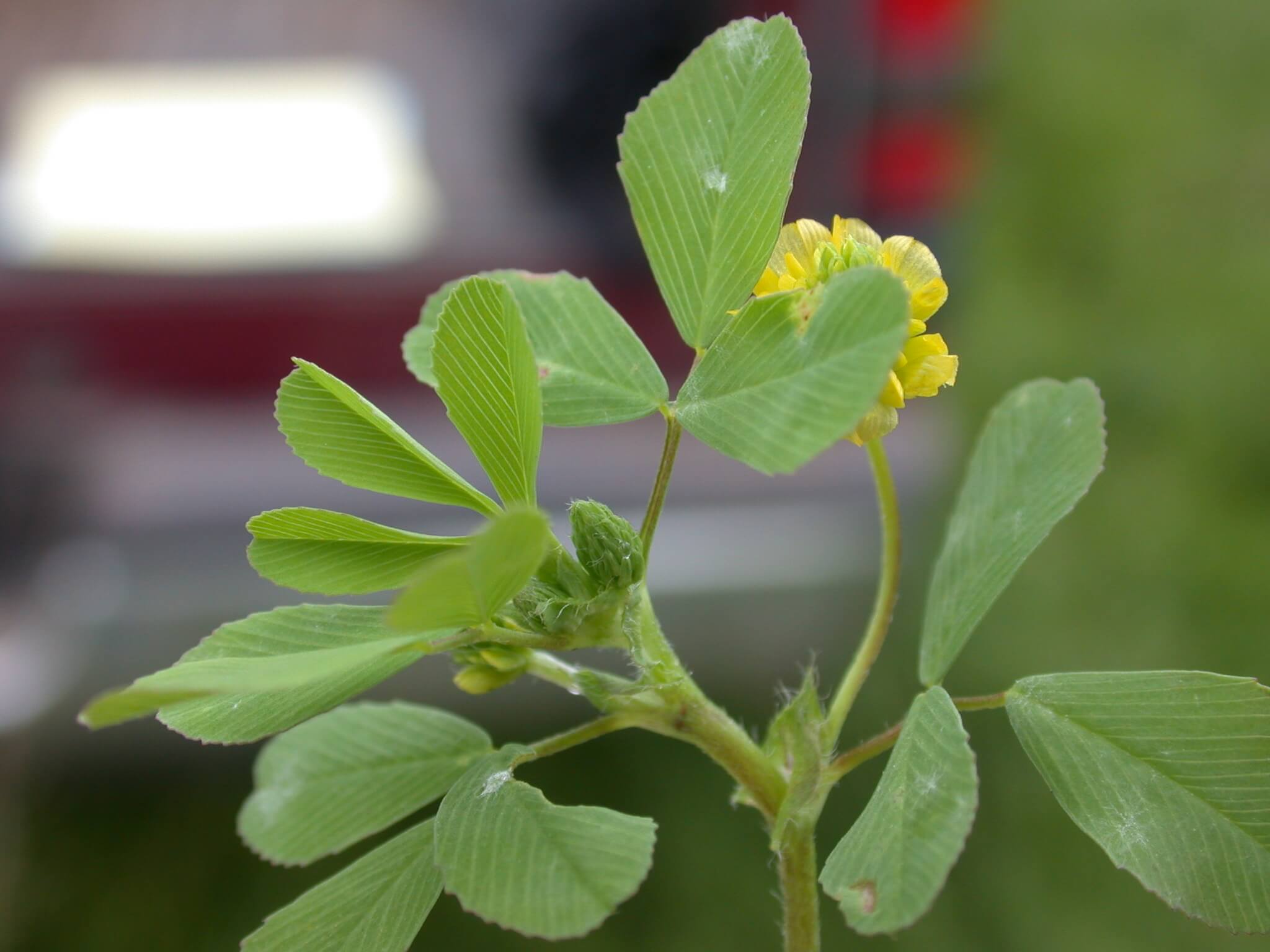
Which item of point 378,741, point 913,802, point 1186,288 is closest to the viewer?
point 913,802

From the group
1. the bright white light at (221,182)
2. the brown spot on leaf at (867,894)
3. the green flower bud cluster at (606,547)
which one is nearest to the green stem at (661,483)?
the green flower bud cluster at (606,547)

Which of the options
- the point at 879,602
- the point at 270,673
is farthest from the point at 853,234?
the point at 270,673

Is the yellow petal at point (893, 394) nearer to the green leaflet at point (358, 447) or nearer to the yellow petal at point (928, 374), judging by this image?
the yellow petal at point (928, 374)

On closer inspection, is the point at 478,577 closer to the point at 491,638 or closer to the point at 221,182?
the point at 491,638

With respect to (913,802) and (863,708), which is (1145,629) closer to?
(863,708)

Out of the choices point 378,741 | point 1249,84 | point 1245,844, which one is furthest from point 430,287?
point 1249,84

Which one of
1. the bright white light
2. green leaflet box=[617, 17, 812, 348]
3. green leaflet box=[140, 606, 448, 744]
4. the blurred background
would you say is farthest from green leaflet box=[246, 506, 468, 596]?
the bright white light

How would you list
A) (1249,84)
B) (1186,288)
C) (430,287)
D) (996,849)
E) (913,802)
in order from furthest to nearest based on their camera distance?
(1249,84)
(1186,288)
(430,287)
(996,849)
(913,802)
